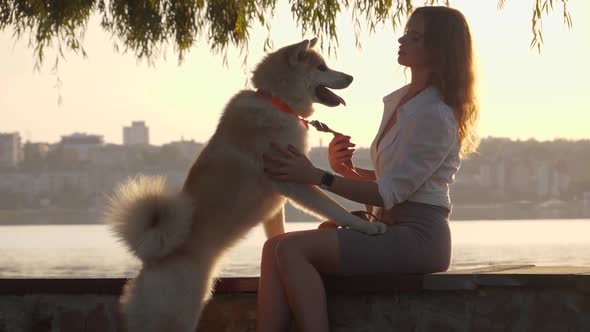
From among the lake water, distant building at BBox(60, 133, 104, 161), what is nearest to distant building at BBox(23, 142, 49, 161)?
distant building at BBox(60, 133, 104, 161)

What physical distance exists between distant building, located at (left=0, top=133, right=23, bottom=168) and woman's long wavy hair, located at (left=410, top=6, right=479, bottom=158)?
→ 9138cm

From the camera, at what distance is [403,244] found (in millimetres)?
3115

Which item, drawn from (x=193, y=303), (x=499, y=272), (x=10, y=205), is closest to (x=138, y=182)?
(x=193, y=303)

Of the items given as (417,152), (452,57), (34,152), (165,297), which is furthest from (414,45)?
(34,152)

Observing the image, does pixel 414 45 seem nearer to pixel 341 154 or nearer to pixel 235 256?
pixel 341 154

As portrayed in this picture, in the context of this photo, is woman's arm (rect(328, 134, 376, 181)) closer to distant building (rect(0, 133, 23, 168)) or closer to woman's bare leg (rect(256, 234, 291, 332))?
woman's bare leg (rect(256, 234, 291, 332))

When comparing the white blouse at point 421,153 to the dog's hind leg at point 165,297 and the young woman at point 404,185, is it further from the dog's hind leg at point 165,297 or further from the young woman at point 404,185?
the dog's hind leg at point 165,297

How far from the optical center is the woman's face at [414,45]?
3256mm

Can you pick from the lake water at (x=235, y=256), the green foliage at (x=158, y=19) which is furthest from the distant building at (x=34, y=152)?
the green foliage at (x=158, y=19)

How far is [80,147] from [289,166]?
93005 mm

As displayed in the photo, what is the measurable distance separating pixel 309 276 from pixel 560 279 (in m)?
0.93

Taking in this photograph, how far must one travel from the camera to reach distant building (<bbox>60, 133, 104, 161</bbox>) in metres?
88.0

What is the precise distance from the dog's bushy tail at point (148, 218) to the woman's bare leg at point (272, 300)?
304 mm

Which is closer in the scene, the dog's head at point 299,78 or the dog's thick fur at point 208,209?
the dog's thick fur at point 208,209
